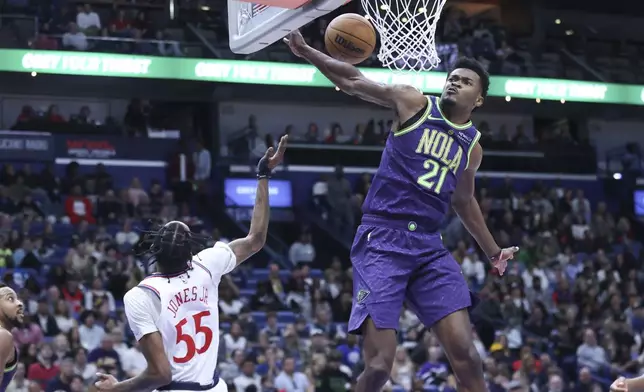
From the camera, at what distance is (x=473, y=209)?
694 centimetres

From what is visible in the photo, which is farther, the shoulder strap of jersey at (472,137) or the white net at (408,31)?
the white net at (408,31)

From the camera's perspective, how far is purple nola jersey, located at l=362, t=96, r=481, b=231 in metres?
6.47

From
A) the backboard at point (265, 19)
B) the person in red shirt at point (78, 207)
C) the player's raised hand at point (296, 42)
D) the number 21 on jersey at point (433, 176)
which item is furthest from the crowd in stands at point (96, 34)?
the number 21 on jersey at point (433, 176)

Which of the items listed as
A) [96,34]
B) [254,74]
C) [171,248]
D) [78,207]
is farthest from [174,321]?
[254,74]

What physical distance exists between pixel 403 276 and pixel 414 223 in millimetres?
314

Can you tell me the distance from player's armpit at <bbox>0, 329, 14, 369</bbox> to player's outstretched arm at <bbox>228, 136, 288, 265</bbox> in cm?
145

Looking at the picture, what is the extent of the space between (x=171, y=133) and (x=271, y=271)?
6463mm

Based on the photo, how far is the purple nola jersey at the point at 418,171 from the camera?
6473 millimetres

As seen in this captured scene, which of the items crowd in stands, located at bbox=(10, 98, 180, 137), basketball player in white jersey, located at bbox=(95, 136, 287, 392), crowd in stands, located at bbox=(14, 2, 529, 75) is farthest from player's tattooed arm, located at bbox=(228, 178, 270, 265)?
crowd in stands, located at bbox=(10, 98, 180, 137)

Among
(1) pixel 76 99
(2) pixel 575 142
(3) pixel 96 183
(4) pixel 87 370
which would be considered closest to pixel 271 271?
(3) pixel 96 183

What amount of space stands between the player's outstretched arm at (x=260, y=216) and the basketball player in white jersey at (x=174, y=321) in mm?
494

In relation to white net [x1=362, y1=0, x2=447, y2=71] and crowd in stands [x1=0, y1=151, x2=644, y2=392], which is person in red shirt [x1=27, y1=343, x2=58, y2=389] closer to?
crowd in stands [x1=0, y1=151, x2=644, y2=392]

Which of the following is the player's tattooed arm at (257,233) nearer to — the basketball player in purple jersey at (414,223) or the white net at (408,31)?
the basketball player in purple jersey at (414,223)

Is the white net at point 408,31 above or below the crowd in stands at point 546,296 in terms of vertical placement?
above
